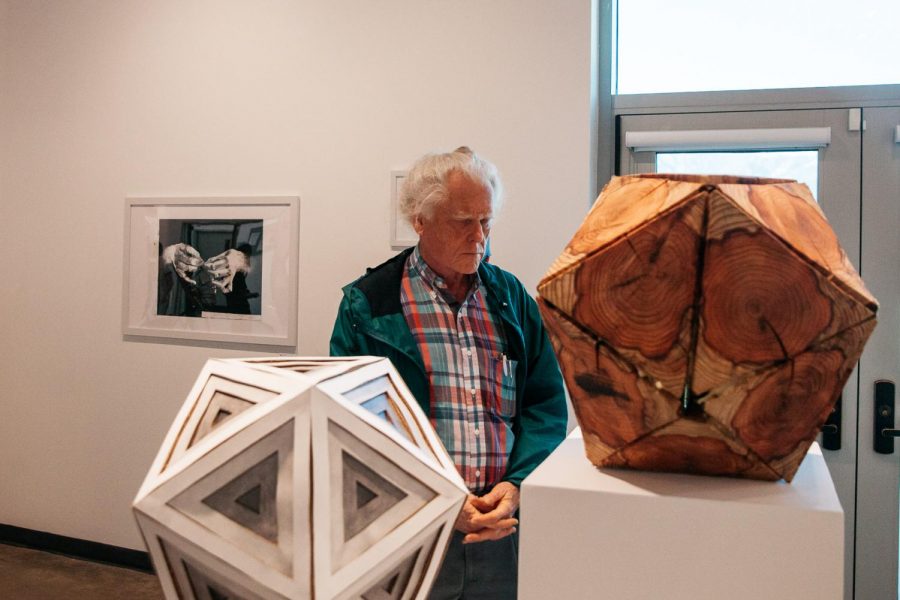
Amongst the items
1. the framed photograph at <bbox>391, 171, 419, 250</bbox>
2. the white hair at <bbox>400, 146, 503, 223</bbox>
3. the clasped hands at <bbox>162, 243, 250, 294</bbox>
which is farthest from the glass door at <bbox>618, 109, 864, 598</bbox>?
the clasped hands at <bbox>162, 243, 250, 294</bbox>

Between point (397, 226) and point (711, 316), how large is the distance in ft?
8.65

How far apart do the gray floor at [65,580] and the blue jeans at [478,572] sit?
7.02 feet

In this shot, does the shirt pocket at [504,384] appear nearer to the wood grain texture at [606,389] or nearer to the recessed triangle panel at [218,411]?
the wood grain texture at [606,389]

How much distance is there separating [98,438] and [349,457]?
3800 mm

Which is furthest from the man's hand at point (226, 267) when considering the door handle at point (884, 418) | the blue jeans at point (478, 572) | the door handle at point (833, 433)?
the door handle at point (884, 418)

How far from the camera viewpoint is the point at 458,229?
77.7 inches

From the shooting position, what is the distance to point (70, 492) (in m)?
4.04

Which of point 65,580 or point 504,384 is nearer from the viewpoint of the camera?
point 504,384

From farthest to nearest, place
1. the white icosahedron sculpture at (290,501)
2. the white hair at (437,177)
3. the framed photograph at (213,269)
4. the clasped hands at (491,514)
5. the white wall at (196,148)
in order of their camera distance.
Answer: the framed photograph at (213,269)
the white wall at (196,148)
the white hair at (437,177)
the clasped hands at (491,514)
the white icosahedron sculpture at (290,501)

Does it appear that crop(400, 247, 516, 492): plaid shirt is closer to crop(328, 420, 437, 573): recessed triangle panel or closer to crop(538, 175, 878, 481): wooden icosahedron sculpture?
crop(538, 175, 878, 481): wooden icosahedron sculpture

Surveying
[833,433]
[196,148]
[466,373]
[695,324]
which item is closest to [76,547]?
[196,148]

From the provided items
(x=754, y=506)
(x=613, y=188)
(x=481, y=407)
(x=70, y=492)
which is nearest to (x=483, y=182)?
(x=481, y=407)

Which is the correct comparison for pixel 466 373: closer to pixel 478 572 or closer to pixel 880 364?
pixel 478 572

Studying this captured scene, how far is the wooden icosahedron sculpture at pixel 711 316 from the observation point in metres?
0.69
